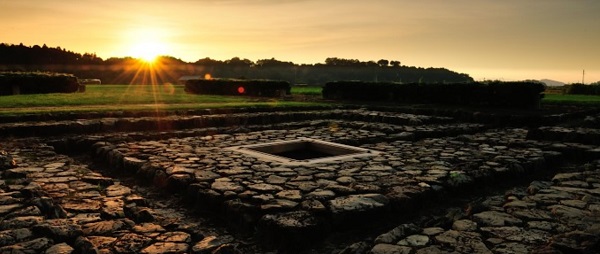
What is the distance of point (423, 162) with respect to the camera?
609cm

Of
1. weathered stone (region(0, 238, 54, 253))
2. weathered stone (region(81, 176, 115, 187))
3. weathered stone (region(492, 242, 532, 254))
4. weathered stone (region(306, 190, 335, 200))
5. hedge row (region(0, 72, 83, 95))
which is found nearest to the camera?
weathered stone (region(0, 238, 54, 253))

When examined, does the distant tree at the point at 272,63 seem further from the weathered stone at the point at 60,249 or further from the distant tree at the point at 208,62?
the weathered stone at the point at 60,249

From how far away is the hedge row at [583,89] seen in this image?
3152 centimetres

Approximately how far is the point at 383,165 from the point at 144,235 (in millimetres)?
3322

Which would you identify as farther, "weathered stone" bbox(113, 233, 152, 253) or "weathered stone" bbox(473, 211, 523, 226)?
"weathered stone" bbox(473, 211, 523, 226)

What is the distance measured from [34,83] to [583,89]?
3583 cm

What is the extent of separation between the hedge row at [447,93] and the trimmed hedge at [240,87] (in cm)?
424

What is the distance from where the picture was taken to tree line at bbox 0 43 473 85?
4412 centimetres

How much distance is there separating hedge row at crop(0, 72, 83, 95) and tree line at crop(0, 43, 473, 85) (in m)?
18.0

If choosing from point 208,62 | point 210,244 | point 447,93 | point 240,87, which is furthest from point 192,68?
point 210,244

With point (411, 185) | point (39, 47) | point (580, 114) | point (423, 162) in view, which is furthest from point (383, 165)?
point (39, 47)

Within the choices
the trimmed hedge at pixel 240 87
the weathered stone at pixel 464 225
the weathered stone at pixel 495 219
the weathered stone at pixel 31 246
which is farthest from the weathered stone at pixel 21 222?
the trimmed hedge at pixel 240 87

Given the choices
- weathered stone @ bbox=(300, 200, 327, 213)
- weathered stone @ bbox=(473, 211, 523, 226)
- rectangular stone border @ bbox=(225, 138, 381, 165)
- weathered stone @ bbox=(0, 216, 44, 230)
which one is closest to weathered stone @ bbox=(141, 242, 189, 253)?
weathered stone @ bbox=(0, 216, 44, 230)

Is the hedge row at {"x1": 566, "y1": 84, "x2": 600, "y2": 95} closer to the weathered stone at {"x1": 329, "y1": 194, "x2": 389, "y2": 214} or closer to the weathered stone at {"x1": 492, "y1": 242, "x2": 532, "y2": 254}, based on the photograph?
the weathered stone at {"x1": 329, "y1": 194, "x2": 389, "y2": 214}
